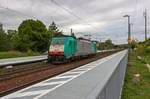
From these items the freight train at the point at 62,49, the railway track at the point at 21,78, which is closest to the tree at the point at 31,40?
the freight train at the point at 62,49

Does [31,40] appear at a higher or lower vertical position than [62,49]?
higher

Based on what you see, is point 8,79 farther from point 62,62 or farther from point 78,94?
point 62,62

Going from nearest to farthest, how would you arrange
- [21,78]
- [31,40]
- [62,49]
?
[21,78], [62,49], [31,40]

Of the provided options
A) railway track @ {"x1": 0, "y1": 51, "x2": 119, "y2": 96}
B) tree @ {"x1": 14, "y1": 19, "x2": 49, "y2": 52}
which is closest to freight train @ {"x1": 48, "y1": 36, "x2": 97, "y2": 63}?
railway track @ {"x1": 0, "y1": 51, "x2": 119, "y2": 96}

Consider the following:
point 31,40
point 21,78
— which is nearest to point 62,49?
point 21,78

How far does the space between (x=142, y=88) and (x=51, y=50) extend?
64.2 feet

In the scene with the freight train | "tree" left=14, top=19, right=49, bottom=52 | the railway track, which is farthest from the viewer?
"tree" left=14, top=19, right=49, bottom=52

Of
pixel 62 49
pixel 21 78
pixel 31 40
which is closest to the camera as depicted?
pixel 21 78

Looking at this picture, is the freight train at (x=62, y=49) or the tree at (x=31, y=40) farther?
the tree at (x=31, y=40)

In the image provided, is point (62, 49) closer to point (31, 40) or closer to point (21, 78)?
point (21, 78)

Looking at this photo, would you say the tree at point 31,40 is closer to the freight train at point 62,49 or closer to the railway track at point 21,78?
the freight train at point 62,49

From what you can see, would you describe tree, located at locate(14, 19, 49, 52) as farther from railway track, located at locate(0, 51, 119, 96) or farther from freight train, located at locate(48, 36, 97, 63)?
railway track, located at locate(0, 51, 119, 96)

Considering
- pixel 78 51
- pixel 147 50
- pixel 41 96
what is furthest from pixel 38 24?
pixel 41 96

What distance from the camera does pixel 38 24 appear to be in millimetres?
86188
